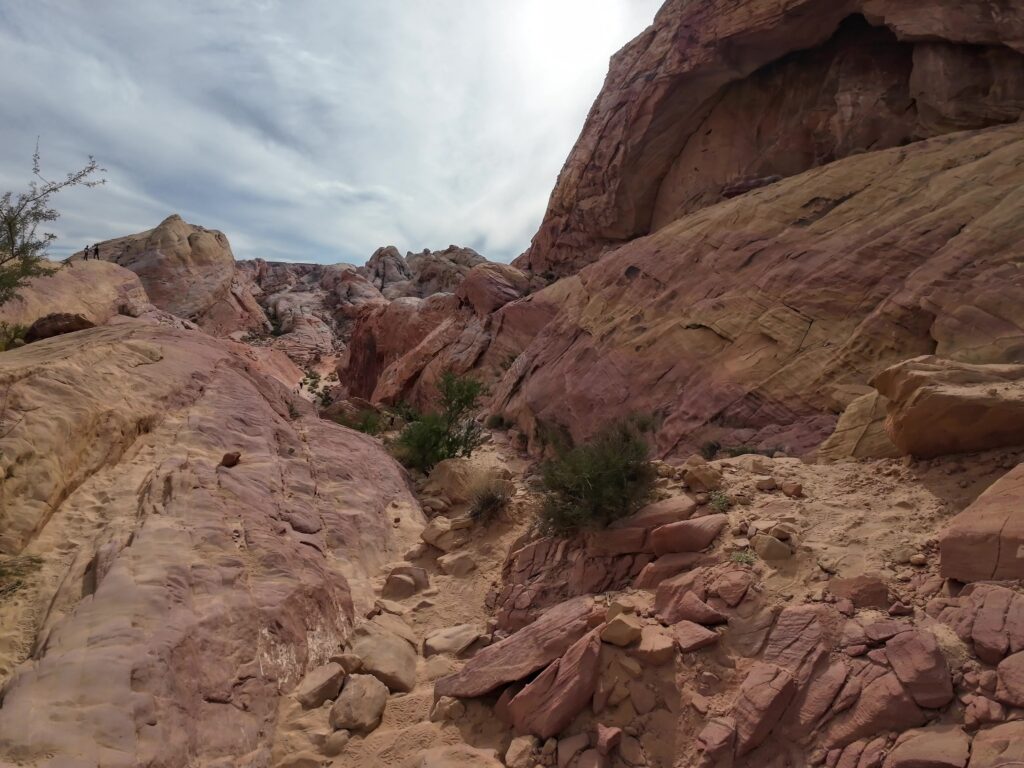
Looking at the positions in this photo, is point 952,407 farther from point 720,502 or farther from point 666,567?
point 666,567

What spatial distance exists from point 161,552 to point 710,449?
9.64 metres

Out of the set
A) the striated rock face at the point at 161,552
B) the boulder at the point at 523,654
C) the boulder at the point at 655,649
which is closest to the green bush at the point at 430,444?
the striated rock face at the point at 161,552

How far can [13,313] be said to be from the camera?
684 inches

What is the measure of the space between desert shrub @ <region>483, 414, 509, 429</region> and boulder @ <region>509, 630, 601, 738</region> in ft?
46.1

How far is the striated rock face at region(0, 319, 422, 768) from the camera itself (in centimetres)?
402

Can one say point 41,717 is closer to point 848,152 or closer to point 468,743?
point 468,743

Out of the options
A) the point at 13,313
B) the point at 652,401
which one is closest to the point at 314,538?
the point at 652,401

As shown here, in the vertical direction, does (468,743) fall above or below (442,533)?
below

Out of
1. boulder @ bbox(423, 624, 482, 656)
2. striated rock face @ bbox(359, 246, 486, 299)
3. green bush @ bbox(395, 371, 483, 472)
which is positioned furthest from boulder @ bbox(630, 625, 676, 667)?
striated rock face @ bbox(359, 246, 486, 299)

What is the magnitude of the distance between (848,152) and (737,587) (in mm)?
16339

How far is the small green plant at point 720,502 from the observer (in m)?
6.22

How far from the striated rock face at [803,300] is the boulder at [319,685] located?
8455mm

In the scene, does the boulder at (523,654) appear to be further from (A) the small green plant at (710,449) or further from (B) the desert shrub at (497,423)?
(B) the desert shrub at (497,423)

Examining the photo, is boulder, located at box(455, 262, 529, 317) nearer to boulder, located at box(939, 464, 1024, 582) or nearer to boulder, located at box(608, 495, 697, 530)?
boulder, located at box(608, 495, 697, 530)
